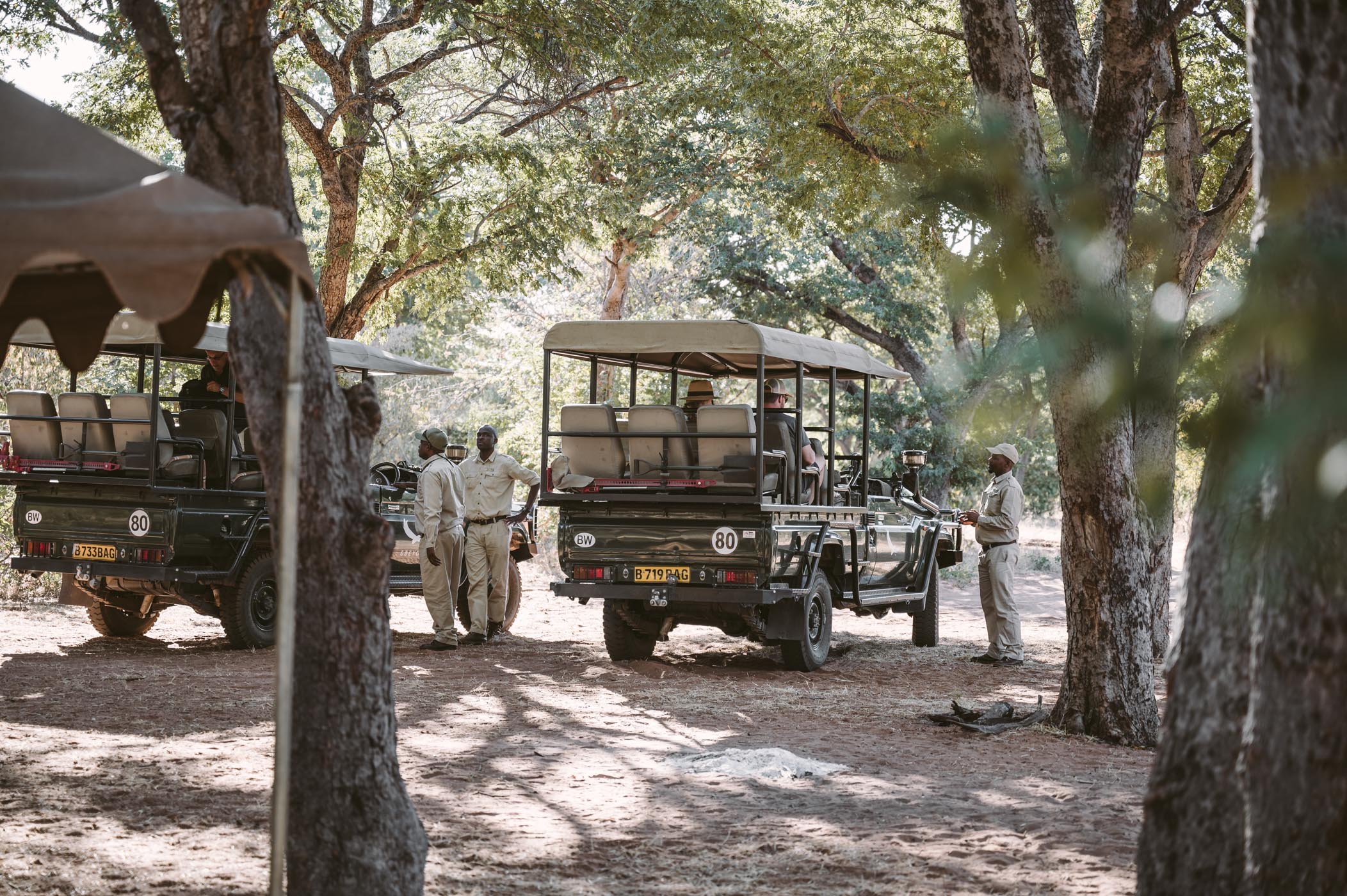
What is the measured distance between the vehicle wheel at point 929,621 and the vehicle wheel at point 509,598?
4.07 meters

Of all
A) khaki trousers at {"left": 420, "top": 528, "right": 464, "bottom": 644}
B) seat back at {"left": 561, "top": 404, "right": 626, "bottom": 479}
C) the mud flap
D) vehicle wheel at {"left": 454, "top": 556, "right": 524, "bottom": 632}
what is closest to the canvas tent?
seat back at {"left": 561, "top": 404, "right": 626, "bottom": 479}

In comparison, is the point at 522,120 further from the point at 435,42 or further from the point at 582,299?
the point at 582,299

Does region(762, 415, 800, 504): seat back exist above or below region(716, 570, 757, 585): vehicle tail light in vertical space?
above

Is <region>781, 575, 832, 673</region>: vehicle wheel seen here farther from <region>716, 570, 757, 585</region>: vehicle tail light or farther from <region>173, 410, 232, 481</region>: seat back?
<region>173, 410, 232, 481</region>: seat back

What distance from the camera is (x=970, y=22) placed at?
883 cm

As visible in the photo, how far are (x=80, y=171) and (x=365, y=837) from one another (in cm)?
224

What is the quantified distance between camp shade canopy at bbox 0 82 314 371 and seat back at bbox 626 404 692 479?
6987 mm

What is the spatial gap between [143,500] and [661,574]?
431cm

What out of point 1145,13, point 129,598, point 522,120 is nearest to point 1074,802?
point 1145,13

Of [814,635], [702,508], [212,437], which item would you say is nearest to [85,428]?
[212,437]

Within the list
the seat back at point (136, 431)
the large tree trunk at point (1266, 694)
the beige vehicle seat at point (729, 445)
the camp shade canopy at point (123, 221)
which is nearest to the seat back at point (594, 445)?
the beige vehicle seat at point (729, 445)

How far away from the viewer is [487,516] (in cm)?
1273

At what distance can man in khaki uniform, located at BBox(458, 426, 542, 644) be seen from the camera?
12.7m

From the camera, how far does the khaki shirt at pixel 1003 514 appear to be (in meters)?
13.0
